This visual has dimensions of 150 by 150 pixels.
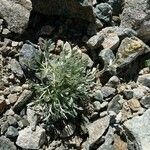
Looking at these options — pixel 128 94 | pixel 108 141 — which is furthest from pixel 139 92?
pixel 108 141

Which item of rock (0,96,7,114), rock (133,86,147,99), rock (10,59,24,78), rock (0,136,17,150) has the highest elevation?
rock (10,59,24,78)

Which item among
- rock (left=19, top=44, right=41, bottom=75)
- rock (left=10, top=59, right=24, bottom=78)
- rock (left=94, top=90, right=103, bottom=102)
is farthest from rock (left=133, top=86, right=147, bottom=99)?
rock (left=10, top=59, right=24, bottom=78)

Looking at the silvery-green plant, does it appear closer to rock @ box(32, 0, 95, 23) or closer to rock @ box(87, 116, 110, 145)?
rock @ box(87, 116, 110, 145)

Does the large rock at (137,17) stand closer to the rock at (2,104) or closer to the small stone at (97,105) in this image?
the small stone at (97,105)

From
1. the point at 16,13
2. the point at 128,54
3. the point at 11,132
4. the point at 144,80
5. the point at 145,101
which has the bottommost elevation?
→ the point at 11,132

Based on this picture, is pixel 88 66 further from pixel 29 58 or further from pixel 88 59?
pixel 29 58

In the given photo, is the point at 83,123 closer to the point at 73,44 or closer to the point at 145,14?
the point at 73,44
